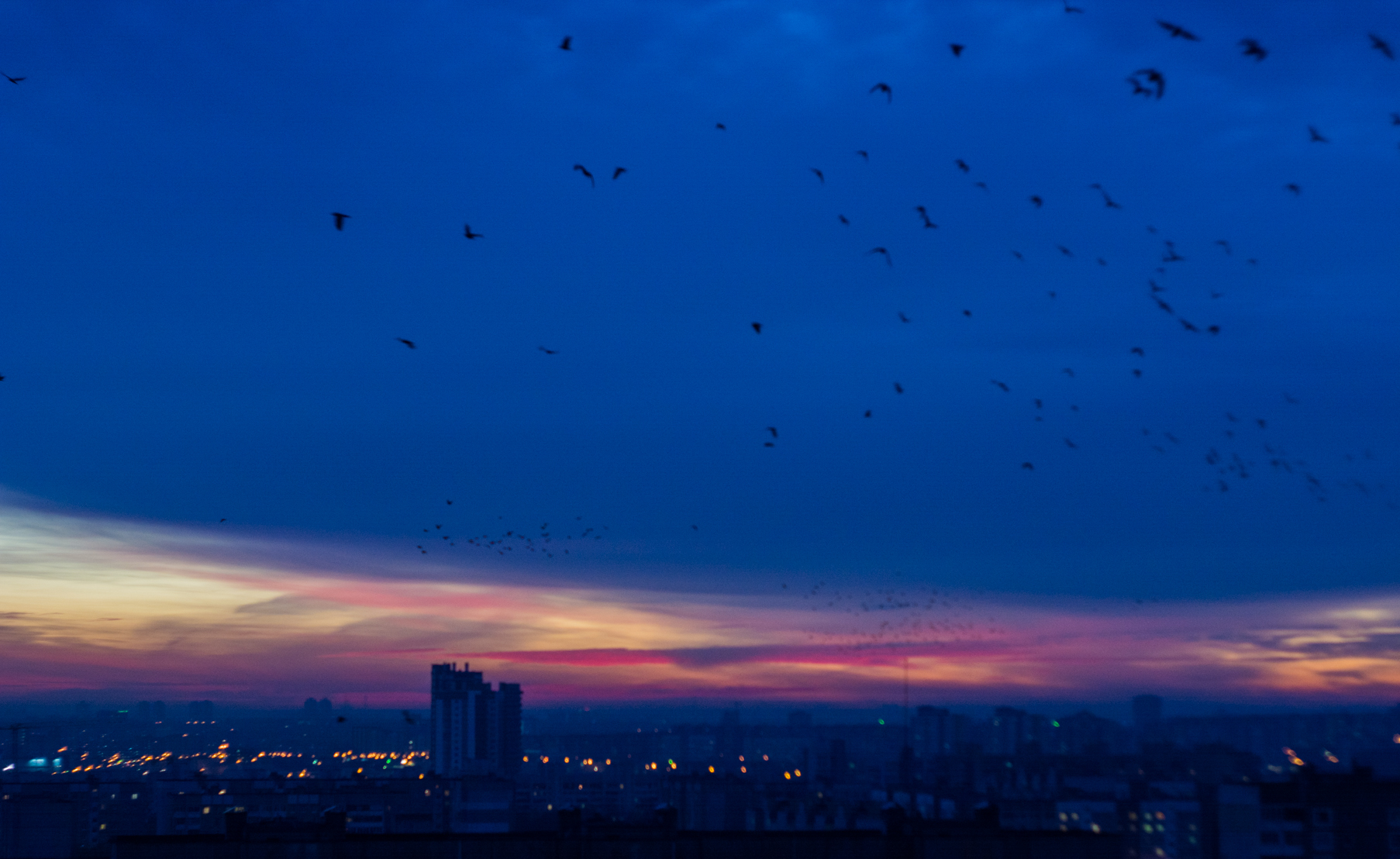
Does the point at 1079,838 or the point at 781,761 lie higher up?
the point at 1079,838

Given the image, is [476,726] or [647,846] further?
[476,726]

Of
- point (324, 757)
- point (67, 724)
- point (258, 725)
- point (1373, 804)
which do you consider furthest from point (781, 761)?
point (1373, 804)

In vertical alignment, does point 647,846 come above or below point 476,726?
above

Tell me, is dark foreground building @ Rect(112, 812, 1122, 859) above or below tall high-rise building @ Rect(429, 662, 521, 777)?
above

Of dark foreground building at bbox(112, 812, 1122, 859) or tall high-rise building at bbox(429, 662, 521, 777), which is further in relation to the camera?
tall high-rise building at bbox(429, 662, 521, 777)

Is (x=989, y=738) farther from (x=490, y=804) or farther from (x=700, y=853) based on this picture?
(x=700, y=853)

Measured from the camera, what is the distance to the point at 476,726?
136875 mm

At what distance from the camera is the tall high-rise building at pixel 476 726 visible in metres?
133

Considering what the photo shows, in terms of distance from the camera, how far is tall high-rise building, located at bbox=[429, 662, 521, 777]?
5251 inches

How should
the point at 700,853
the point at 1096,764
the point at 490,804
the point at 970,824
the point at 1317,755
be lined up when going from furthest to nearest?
1. the point at 1096,764
2. the point at 1317,755
3. the point at 490,804
4. the point at 970,824
5. the point at 700,853

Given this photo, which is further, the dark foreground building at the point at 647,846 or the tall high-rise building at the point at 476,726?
the tall high-rise building at the point at 476,726

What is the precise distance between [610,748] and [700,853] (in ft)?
448

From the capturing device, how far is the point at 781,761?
14075 cm

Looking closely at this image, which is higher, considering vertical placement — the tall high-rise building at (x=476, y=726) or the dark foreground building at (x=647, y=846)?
the dark foreground building at (x=647, y=846)
